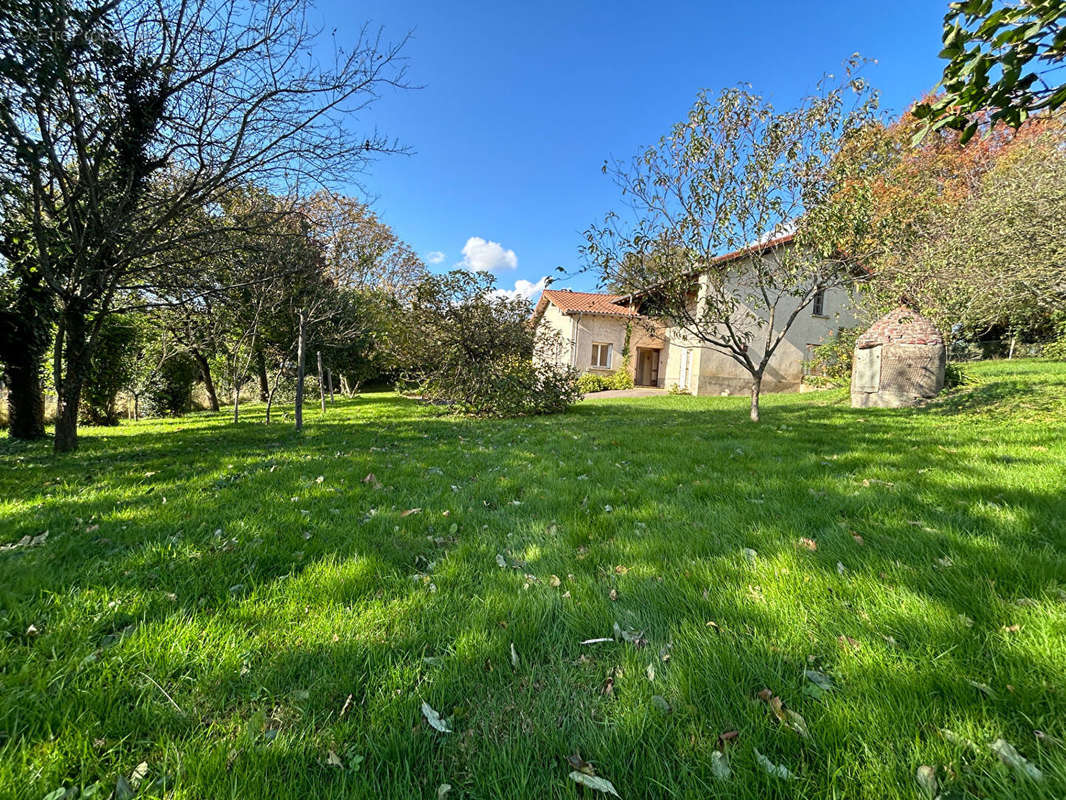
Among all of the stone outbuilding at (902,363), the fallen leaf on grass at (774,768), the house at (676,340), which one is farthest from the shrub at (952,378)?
the fallen leaf on grass at (774,768)

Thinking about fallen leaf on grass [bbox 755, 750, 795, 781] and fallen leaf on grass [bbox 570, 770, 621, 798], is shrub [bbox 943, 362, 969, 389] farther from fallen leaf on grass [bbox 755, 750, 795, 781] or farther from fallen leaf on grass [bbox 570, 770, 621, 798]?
fallen leaf on grass [bbox 570, 770, 621, 798]

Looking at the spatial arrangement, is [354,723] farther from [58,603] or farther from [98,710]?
[58,603]

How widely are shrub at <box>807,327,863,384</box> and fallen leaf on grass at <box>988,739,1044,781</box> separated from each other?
719 inches

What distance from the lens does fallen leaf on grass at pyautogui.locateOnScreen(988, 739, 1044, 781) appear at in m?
1.02

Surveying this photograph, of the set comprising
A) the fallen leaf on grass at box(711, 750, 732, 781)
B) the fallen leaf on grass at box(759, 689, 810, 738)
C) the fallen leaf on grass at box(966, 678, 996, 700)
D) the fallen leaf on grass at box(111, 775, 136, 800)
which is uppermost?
the fallen leaf on grass at box(966, 678, 996, 700)

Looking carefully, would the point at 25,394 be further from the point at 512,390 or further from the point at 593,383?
the point at 593,383

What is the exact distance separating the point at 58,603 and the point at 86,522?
1519 mm

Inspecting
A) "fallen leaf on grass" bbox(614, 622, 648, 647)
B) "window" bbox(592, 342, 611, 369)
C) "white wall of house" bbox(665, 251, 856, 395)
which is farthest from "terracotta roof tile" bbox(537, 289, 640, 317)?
"fallen leaf on grass" bbox(614, 622, 648, 647)

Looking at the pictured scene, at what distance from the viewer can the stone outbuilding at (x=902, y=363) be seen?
379 inches

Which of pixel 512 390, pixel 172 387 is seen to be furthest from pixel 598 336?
pixel 172 387

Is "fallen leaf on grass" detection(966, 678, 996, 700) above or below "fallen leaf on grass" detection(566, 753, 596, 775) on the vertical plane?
above

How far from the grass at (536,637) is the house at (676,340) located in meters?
6.68

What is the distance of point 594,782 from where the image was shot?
1.07m

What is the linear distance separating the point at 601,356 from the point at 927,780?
23.4 m
